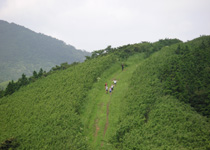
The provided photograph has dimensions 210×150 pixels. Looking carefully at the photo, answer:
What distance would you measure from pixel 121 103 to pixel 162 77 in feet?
33.0

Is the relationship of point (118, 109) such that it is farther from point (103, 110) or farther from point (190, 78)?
point (190, 78)

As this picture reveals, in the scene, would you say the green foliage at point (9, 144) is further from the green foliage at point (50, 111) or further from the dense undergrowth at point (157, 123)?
the dense undergrowth at point (157, 123)

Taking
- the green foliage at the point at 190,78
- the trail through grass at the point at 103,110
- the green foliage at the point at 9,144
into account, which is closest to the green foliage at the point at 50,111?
the green foliage at the point at 9,144

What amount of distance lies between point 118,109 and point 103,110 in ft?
9.38

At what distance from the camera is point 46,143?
2420 centimetres

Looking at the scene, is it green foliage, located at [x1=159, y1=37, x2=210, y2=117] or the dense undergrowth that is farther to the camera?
green foliage, located at [x1=159, y1=37, x2=210, y2=117]

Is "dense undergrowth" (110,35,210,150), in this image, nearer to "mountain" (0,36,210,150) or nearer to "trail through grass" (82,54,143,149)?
"mountain" (0,36,210,150)

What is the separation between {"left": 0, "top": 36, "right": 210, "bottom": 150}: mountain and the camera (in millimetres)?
21516

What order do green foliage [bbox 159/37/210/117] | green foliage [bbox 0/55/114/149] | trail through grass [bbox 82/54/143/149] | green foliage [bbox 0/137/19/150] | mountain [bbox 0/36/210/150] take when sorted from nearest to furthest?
mountain [bbox 0/36/210/150] → trail through grass [bbox 82/54/143/149] → green foliage [bbox 0/137/19/150] → green foliage [bbox 0/55/114/149] → green foliage [bbox 159/37/210/117]

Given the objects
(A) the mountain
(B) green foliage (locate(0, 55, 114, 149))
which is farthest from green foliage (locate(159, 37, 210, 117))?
(B) green foliage (locate(0, 55, 114, 149))

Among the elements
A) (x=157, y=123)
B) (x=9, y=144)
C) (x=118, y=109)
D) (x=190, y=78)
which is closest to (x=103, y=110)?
(x=118, y=109)

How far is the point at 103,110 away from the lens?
2919cm

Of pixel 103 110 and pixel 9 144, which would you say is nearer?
pixel 9 144

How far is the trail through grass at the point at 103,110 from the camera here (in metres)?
24.1
